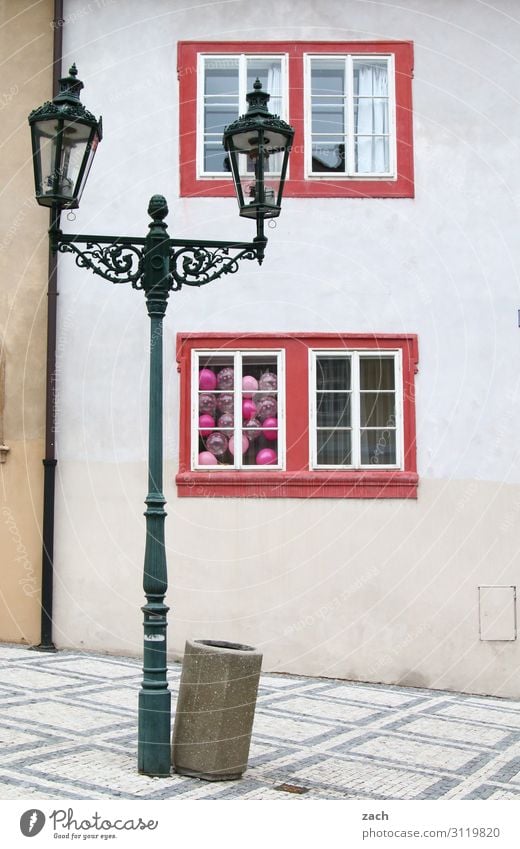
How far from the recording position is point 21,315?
11672 millimetres

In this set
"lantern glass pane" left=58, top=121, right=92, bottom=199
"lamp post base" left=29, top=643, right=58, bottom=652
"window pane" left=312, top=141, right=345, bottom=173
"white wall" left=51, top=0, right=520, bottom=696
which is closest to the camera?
"lantern glass pane" left=58, top=121, right=92, bottom=199

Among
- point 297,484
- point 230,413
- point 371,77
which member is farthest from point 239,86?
point 297,484

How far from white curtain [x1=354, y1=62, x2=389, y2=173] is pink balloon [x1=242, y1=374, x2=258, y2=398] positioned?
271cm

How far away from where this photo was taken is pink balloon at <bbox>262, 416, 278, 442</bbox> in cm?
1148

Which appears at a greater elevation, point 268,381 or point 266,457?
point 268,381

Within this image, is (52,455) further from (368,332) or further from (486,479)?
(486,479)

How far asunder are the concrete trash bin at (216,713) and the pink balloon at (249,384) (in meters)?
5.18

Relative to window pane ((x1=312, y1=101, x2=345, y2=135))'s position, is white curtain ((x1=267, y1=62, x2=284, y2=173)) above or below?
above

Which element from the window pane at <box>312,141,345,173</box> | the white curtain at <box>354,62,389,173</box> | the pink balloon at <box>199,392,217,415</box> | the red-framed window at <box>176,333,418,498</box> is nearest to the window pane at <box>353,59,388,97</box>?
the white curtain at <box>354,62,389,173</box>

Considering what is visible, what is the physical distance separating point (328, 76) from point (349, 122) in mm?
641

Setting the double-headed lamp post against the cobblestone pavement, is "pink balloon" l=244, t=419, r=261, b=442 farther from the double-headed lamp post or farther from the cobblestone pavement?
the double-headed lamp post

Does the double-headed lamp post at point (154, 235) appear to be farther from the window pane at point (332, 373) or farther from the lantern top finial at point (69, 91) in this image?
the window pane at point (332, 373)

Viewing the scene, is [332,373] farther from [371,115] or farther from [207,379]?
[371,115]

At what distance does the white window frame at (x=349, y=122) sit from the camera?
11742 mm
